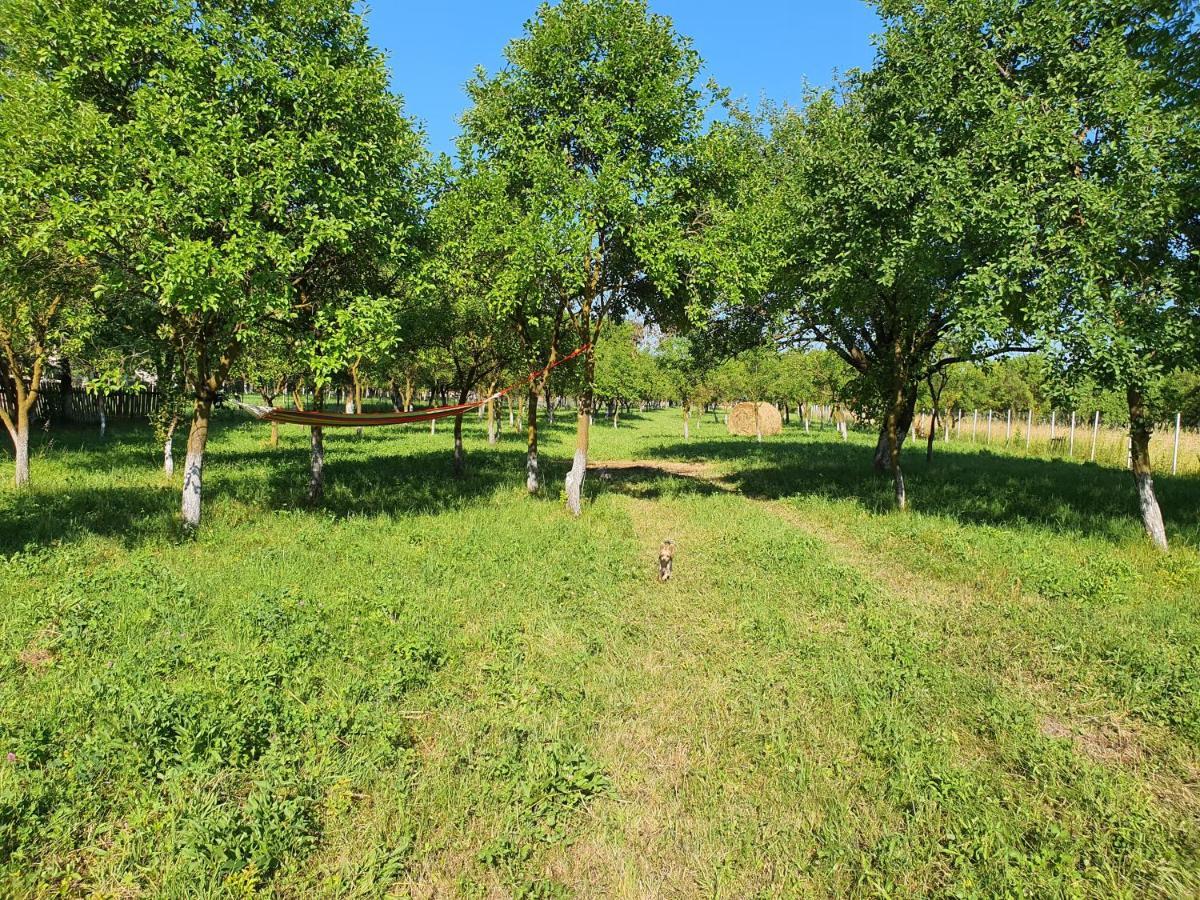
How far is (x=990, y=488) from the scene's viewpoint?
665 inches

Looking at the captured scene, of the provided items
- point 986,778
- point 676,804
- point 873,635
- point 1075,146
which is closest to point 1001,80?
point 1075,146

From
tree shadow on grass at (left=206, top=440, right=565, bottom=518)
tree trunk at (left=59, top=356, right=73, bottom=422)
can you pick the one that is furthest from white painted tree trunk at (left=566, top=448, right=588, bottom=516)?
tree trunk at (left=59, top=356, right=73, bottom=422)

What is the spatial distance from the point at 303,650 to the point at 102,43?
9781 mm

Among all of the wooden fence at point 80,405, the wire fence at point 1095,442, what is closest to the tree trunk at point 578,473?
the wire fence at point 1095,442

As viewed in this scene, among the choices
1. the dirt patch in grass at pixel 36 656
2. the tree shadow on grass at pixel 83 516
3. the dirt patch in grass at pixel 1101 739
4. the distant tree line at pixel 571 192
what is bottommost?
the dirt patch in grass at pixel 1101 739

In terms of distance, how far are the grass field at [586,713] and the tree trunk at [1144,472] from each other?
1.34 feet

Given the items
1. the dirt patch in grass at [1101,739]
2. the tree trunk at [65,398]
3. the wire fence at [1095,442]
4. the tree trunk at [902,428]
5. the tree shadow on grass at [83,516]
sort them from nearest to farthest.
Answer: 1. the dirt patch in grass at [1101,739]
2. the tree shadow on grass at [83,516]
3. the tree trunk at [902,428]
4. the wire fence at [1095,442]
5. the tree trunk at [65,398]

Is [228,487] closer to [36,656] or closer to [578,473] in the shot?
[578,473]

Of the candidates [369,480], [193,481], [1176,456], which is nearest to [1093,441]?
[1176,456]

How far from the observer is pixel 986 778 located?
4.88 metres

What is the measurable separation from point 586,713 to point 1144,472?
11.6 metres

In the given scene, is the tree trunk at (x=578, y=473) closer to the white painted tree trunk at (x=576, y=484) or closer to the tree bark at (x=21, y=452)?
the white painted tree trunk at (x=576, y=484)

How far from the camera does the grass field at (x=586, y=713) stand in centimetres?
403

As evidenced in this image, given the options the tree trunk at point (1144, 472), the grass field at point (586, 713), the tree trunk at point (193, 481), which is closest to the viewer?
the grass field at point (586, 713)
